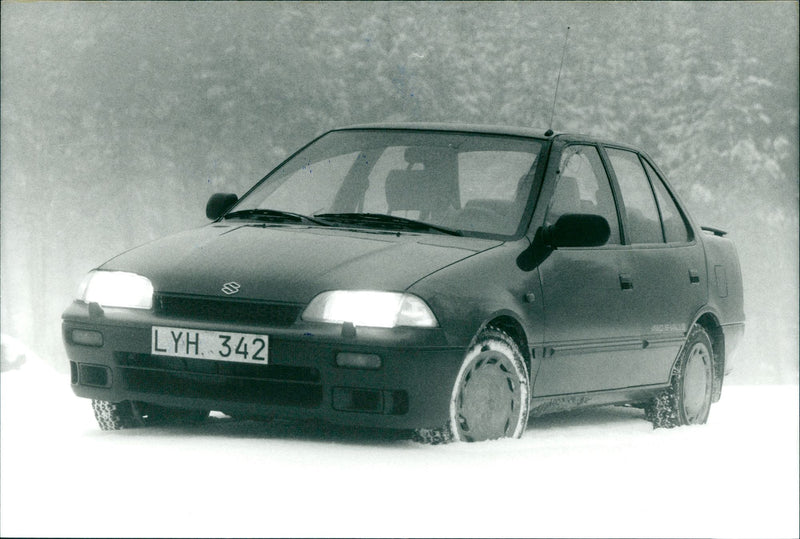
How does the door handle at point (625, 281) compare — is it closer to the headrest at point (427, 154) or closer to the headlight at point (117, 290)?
the headrest at point (427, 154)

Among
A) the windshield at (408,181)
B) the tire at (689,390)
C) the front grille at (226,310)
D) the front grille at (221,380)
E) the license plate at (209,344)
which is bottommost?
the tire at (689,390)

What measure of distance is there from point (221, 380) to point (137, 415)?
943 mm

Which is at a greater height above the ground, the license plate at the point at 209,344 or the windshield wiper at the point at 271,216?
the windshield wiper at the point at 271,216

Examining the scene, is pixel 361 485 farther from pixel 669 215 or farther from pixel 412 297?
pixel 669 215

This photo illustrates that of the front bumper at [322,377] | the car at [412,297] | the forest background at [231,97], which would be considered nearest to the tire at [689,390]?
the car at [412,297]

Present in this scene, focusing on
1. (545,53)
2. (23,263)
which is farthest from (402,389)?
(545,53)

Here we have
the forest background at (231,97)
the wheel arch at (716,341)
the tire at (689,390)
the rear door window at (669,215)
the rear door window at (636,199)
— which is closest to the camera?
the rear door window at (636,199)

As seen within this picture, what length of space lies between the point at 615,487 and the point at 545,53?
2191 centimetres

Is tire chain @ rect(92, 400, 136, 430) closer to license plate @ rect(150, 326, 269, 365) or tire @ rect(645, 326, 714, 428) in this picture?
license plate @ rect(150, 326, 269, 365)

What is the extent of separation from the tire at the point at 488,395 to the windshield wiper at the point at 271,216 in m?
1.09

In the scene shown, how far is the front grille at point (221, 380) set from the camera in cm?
611

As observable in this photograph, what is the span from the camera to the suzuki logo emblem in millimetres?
6281

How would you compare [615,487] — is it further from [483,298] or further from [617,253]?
[617,253]

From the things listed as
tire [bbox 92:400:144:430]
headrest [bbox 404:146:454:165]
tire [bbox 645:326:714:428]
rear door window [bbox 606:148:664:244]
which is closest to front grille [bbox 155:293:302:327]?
tire [bbox 92:400:144:430]
